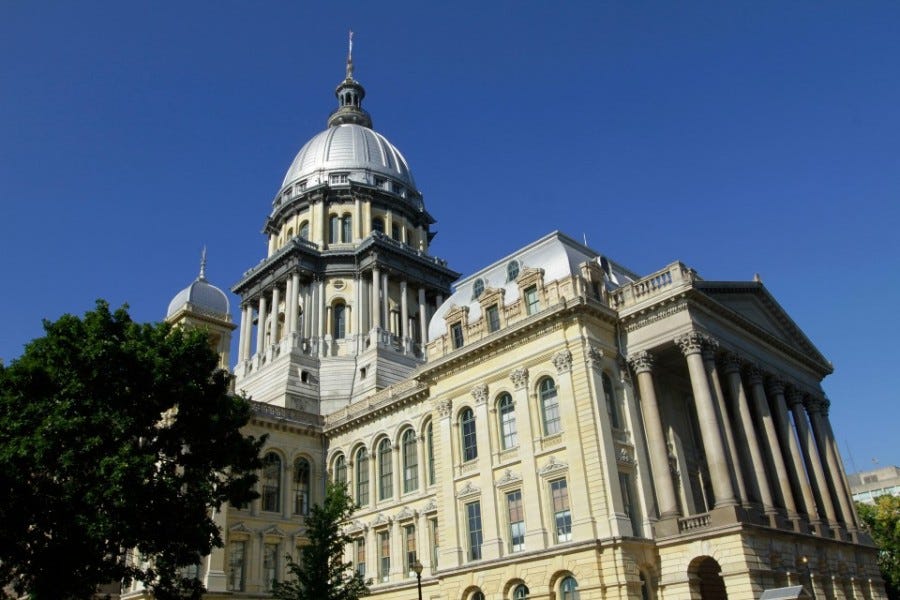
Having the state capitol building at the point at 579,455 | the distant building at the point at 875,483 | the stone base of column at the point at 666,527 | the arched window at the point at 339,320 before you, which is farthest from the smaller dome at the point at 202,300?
the distant building at the point at 875,483

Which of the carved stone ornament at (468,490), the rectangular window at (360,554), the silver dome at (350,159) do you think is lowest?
the rectangular window at (360,554)

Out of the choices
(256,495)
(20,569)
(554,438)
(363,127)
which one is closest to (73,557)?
(20,569)

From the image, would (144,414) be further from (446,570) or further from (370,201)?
(370,201)

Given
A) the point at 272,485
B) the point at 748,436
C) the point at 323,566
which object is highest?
the point at 272,485

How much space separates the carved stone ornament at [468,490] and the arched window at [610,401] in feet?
24.4

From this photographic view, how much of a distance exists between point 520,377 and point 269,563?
779 inches

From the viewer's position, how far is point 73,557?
26.1m

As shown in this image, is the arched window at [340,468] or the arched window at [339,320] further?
the arched window at [339,320]

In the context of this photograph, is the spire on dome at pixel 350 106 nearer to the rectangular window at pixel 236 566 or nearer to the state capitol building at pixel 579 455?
the state capitol building at pixel 579 455

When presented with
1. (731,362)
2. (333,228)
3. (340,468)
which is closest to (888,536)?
(731,362)

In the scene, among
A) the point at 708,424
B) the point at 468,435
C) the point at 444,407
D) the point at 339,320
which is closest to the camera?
the point at 708,424

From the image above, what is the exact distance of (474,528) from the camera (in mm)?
37500

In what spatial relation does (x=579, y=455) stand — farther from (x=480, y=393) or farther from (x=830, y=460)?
(x=830, y=460)

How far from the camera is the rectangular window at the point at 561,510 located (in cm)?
3359
